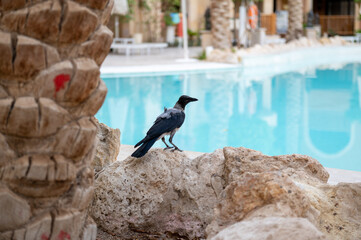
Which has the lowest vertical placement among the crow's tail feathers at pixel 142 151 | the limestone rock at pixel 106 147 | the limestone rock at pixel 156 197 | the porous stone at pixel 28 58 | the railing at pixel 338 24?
the limestone rock at pixel 156 197

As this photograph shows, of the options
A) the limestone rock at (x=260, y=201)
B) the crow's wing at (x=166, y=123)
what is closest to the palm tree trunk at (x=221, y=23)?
the crow's wing at (x=166, y=123)

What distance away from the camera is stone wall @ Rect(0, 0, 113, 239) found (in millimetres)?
1851

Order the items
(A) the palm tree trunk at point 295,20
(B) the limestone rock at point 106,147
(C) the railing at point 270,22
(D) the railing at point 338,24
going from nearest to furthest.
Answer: (B) the limestone rock at point 106,147 < (A) the palm tree trunk at point 295,20 < (C) the railing at point 270,22 < (D) the railing at point 338,24

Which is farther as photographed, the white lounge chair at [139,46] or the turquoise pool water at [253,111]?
the white lounge chair at [139,46]

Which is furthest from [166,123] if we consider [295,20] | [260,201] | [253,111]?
[295,20]

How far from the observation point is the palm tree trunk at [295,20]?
23.9m

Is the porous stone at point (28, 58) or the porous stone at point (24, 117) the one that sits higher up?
the porous stone at point (28, 58)

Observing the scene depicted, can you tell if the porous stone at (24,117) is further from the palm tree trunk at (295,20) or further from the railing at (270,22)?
the railing at (270,22)

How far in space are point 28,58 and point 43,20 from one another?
0.49 ft

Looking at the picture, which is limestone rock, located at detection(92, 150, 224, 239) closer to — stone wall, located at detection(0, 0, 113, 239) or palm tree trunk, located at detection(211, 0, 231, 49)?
stone wall, located at detection(0, 0, 113, 239)

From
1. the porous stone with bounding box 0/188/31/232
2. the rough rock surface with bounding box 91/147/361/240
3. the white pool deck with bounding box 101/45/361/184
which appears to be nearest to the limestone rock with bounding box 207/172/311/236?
the rough rock surface with bounding box 91/147/361/240

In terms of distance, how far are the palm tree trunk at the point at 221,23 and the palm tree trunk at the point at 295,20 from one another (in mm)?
7649

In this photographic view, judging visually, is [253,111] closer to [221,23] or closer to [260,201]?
[260,201]

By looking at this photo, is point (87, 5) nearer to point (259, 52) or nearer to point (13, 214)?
point (13, 214)
